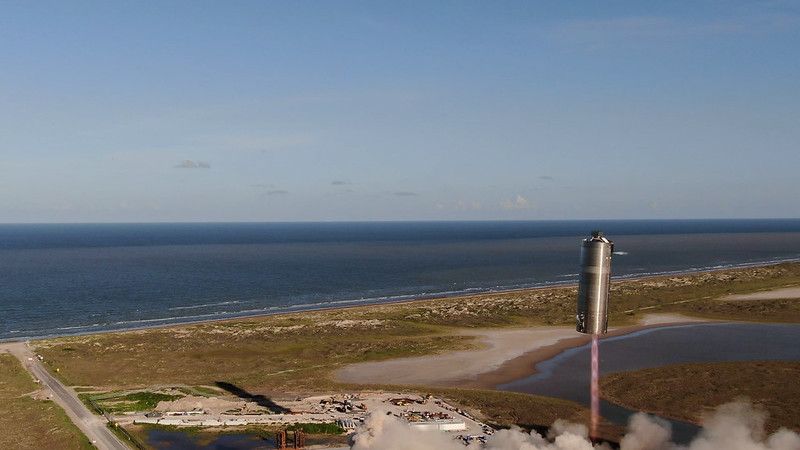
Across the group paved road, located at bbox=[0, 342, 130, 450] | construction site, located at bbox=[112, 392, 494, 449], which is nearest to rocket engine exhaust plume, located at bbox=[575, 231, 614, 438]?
construction site, located at bbox=[112, 392, 494, 449]

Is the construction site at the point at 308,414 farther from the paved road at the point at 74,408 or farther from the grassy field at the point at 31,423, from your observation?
the grassy field at the point at 31,423

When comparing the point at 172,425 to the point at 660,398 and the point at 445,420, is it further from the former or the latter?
the point at 660,398

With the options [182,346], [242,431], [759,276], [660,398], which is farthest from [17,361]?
[759,276]

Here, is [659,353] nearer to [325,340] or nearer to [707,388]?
A: [707,388]

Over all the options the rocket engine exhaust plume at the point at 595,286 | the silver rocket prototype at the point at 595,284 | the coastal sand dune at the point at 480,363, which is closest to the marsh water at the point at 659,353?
the coastal sand dune at the point at 480,363

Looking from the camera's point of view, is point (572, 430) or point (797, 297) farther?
point (797, 297)

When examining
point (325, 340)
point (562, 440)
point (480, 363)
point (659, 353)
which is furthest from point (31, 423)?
point (659, 353)

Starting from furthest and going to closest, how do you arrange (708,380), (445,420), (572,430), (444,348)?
(444,348) → (708,380) → (445,420) → (572,430)
